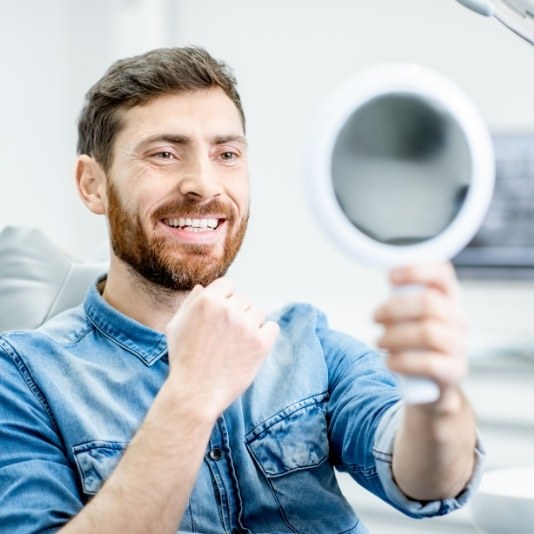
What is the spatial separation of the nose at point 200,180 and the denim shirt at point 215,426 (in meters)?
0.21

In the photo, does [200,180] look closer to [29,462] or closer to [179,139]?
[179,139]

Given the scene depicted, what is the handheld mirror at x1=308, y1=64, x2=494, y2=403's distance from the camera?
69 cm

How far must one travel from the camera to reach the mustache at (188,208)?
1.30 metres

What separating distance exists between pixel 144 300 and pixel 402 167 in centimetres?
73

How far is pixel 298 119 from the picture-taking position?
2.96m

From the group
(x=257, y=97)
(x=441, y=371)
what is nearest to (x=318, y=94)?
(x=257, y=97)

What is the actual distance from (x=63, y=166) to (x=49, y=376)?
7.55 feet

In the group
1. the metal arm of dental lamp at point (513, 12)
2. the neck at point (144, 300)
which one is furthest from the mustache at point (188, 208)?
the metal arm of dental lamp at point (513, 12)

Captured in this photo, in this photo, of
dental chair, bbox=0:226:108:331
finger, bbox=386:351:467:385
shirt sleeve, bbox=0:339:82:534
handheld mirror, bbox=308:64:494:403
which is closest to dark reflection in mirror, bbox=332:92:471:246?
handheld mirror, bbox=308:64:494:403

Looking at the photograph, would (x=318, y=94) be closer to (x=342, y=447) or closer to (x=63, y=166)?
(x=63, y=166)

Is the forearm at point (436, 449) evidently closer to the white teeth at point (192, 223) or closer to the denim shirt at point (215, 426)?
the denim shirt at point (215, 426)

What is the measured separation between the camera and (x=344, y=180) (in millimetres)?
706

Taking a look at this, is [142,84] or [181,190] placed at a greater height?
[142,84]

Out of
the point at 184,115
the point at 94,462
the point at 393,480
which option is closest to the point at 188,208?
the point at 184,115
